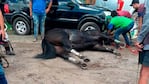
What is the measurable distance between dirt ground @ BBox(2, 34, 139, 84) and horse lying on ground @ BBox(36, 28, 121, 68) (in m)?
0.17

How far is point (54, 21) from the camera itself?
12594mm

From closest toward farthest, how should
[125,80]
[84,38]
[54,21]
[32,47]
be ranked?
[125,80] → [84,38] → [32,47] → [54,21]

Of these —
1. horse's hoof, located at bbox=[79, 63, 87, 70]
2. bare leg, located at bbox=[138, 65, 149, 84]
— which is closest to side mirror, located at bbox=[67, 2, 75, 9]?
horse's hoof, located at bbox=[79, 63, 87, 70]

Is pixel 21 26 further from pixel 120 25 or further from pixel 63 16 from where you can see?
pixel 120 25

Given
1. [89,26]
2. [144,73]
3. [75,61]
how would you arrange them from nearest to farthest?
[144,73] < [75,61] < [89,26]

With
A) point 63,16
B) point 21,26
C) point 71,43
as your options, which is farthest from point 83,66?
point 21,26

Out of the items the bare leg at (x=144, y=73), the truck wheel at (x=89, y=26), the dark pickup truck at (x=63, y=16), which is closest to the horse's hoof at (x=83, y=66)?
the bare leg at (x=144, y=73)

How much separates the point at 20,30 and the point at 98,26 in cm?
315

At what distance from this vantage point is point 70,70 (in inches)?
287

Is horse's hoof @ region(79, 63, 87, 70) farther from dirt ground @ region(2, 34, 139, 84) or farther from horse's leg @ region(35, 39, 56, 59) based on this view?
horse's leg @ region(35, 39, 56, 59)

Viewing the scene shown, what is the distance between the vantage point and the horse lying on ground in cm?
812

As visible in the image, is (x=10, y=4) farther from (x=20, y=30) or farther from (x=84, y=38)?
(x=84, y=38)

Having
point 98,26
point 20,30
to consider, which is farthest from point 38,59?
point 20,30

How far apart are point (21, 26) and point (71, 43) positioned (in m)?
4.75
